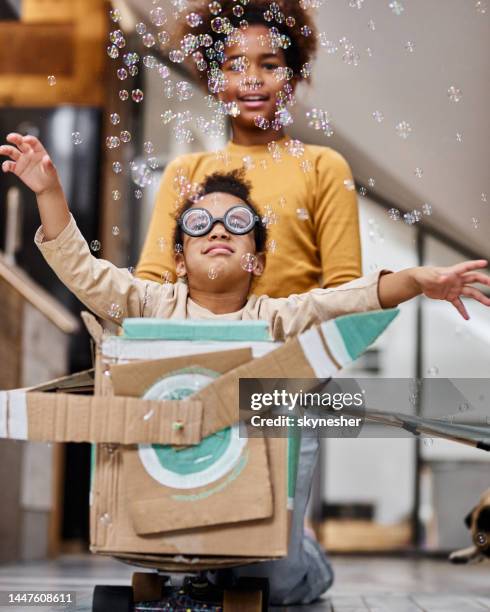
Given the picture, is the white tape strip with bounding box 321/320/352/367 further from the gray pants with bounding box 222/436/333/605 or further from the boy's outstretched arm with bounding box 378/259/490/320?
the gray pants with bounding box 222/436/333/605

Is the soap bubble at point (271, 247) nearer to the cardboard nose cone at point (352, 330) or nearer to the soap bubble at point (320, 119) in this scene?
the soap bubble at point (320, 119)

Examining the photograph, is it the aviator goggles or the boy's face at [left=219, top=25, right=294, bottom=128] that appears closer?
the aviator goggles

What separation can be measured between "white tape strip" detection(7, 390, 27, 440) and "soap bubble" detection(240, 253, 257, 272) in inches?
16.6

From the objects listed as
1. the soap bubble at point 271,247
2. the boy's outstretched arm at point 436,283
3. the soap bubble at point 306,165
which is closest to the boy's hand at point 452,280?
the boy's outstretched arm at point 436,283

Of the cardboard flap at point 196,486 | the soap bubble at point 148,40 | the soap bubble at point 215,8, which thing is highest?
the soap bubble at point 215,8

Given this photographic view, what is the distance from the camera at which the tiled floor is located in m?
1.49

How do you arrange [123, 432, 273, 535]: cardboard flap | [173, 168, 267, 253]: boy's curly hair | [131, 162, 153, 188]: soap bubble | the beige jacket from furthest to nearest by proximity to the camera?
1. [131, 162, 153, 188]: soap bubble
2. [173, 168, 267, 253]: boy's curly hair
3. the beige jacket
4. [123, 432, 273, 535]: cardboard flap

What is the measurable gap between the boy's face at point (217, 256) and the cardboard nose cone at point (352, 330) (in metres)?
0.35

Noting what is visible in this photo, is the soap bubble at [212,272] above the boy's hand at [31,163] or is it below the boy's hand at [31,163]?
below

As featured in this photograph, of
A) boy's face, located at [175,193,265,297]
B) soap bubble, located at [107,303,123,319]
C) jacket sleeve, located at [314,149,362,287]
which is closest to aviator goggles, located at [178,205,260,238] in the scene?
boy's face, located at [175,193,265,297]

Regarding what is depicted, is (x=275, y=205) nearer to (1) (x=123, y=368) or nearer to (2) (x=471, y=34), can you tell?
(1) (x=123, y=368)

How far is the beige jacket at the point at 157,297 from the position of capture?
3.67 ft

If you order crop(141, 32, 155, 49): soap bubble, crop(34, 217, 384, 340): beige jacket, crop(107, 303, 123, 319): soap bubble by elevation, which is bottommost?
crop(107, 303, 123, 319): soap bubble

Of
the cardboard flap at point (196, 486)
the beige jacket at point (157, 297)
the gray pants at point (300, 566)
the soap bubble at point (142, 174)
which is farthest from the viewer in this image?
the soap bubble at point (142, 174)
